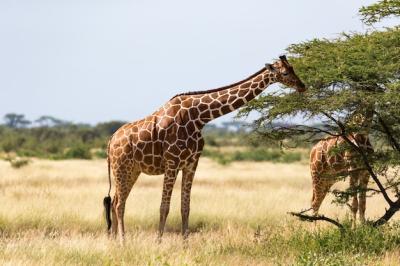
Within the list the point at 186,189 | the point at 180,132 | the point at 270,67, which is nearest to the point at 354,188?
the point at 270,67

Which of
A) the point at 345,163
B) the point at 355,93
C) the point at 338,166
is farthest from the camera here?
the point at 338,166

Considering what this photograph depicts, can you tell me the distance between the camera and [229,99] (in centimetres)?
1150

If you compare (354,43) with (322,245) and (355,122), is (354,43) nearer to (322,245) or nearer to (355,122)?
(355,122)

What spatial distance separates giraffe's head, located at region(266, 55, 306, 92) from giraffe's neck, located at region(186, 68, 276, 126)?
0.17 meters

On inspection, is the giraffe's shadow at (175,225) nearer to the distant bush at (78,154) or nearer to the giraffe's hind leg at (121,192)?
the giraffe's hind leg at (121,192)

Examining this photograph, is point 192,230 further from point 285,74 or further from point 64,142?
point 64,142

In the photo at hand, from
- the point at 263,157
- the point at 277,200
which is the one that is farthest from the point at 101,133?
the point at 277,200

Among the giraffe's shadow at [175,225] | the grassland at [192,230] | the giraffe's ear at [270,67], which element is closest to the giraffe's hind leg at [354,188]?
the grassland at [192,230]

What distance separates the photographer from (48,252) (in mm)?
9664

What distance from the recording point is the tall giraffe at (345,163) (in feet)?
37.4

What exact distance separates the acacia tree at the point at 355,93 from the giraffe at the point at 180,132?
19.1 inches

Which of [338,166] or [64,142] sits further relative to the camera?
[64,142]

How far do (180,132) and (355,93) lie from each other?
2.84 metres

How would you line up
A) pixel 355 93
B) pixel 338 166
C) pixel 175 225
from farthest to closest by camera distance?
pixel 175 225, pixel 338 166, pixel 355 93
